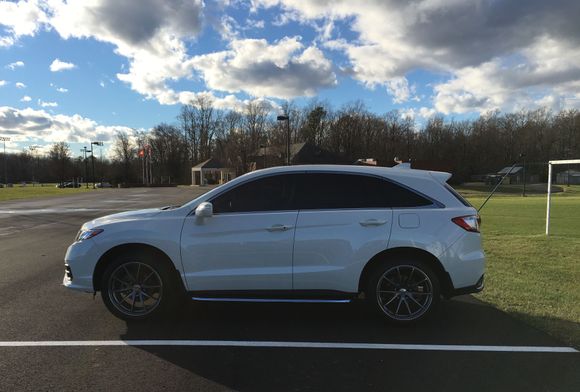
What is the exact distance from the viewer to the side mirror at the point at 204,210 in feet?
16.8

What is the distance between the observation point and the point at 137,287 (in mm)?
5406

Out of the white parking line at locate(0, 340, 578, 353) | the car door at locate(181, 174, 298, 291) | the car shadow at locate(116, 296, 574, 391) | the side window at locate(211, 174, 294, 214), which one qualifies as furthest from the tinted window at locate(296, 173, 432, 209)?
the white parking line at locate(0, 340, 578, 353)

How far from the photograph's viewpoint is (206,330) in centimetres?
514

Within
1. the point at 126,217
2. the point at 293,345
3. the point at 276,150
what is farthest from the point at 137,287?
the point at 276,150

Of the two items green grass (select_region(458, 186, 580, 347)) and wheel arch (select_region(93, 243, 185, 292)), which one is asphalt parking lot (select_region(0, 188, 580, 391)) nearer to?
green grass (select_region(458, 186, 580, 347))

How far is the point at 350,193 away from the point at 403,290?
4.08 feet

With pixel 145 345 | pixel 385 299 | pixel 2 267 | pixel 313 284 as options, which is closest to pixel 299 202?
pixel 313 284

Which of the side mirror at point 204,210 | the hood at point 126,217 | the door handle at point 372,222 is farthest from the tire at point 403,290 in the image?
the hood at point 126,217

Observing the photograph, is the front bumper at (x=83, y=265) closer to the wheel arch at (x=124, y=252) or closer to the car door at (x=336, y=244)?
the wheel arch at (x=124, y=252)

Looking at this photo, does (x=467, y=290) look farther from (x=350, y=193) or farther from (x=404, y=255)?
(x=350, y=193)

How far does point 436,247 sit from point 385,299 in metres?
0.82

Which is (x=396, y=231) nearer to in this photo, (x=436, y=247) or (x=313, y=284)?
(x=436, y=247)

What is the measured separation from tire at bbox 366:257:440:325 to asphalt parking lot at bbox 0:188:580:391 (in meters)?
0.19

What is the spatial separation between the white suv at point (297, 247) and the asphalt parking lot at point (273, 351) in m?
0.39
